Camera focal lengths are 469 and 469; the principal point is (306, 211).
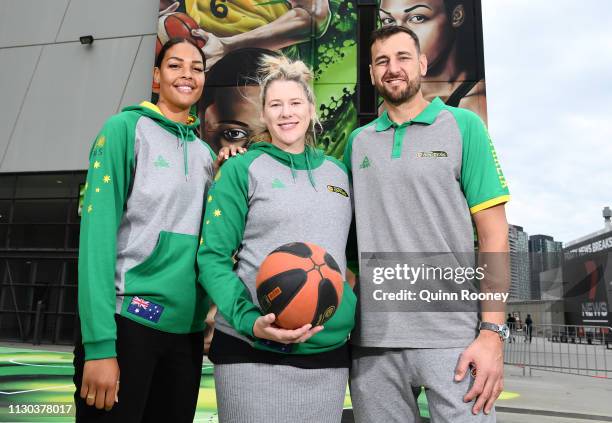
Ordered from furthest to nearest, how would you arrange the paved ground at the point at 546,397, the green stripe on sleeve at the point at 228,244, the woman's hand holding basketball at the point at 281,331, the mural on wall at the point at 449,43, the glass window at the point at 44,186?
the glass window at the point at 44,186
the mural on wall at the point at 449,43
the paved ground at the point at 546,397
the green stripe on sleeve at the point at 228,244
the woman's hand holding basketball at the point at 281,331

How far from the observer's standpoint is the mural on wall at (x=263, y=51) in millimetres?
15953

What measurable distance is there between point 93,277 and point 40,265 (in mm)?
18927

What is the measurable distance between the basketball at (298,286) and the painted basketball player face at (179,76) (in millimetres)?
1455

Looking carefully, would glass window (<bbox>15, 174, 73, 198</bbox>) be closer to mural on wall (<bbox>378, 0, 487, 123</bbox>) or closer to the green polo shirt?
mural on wall (<bbox>378, 0, 487, 123</bbox>)

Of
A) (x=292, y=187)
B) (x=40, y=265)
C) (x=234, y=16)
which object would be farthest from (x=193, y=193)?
(x=40, y=265)

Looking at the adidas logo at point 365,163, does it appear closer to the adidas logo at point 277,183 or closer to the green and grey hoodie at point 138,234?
the adidas logo at point 277,183

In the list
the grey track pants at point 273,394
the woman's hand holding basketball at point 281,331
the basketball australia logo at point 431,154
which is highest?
the basketball australia logo at point 431,154

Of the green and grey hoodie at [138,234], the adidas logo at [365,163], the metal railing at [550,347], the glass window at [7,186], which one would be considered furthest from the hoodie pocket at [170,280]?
the glass window at [7,186]

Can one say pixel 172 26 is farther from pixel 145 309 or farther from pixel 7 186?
pixel 145 309

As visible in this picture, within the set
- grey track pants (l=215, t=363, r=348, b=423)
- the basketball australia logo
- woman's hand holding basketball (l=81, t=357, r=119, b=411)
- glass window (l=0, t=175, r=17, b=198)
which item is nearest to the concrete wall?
glass window (l=0, t=175, r=17, b=198)

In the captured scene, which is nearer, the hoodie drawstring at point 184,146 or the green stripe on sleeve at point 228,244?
the green stripe on sleeve at point 228,244

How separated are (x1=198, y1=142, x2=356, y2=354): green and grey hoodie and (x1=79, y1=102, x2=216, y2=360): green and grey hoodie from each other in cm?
25

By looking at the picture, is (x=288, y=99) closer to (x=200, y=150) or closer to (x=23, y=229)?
(x=200, y=150)

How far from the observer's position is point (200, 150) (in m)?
3.05
